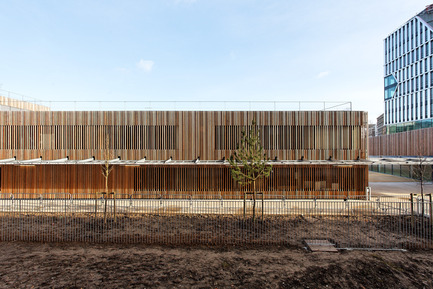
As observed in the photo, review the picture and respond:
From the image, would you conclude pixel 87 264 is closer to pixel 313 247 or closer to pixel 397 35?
pixel 313 247

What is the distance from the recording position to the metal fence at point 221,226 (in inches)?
385

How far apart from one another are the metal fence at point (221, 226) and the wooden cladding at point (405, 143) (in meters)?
19.5

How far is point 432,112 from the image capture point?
4275 cm

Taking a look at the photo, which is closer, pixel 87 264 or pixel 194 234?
pixel 87 264

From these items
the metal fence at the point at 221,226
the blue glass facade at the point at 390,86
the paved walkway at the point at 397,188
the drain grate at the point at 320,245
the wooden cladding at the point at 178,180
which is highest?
the blue glass facade at the point at 390,86

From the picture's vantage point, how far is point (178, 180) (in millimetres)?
18281

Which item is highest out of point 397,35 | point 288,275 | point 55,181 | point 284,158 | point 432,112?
point 397,35

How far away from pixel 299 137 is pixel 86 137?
61.2 ft

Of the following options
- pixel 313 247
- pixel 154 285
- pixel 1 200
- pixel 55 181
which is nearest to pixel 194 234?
pixel 154 285

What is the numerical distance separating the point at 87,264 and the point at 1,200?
1536 centimetres

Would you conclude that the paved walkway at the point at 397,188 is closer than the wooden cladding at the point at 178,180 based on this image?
No

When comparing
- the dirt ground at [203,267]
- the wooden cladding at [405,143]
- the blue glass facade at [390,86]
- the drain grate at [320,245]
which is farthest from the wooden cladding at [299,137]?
the blue glass facade at [390,86]

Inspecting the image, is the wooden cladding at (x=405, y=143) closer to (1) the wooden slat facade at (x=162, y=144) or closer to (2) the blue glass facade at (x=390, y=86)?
(1) the wooden slat facade at (x=162, y=144)

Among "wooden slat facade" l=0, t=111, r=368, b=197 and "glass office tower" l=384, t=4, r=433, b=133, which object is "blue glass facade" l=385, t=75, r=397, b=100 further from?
"wooden slat facade" l=0, t=111, r=368, b=197
